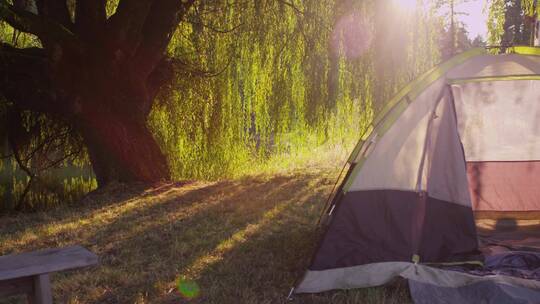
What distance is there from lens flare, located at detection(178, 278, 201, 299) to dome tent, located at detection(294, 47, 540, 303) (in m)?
0.73

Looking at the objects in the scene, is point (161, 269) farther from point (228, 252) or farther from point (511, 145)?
point (511, 145)

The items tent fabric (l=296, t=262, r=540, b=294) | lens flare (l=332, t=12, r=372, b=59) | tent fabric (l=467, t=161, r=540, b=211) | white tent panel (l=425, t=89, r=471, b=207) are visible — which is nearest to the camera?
tent fabric (l=296, t=262, r=540, b=294)

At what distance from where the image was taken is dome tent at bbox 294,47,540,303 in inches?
141

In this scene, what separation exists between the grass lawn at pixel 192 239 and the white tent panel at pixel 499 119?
1.85 m

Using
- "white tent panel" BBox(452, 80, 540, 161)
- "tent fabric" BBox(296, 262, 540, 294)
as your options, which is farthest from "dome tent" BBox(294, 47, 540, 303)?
"white tent panel" BBox(452, 80, 540, 161)

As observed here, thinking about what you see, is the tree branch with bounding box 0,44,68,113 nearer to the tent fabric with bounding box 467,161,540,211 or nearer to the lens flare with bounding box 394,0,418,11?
the lens flare with bounding box 394,0,418,11

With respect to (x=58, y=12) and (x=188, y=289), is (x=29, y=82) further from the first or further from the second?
(x=188, y=289)

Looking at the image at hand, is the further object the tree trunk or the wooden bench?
the tree trunk

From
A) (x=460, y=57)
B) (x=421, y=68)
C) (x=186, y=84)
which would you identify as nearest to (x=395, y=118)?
(x=460, y=57)

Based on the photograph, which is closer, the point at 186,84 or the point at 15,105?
the point at 15,105

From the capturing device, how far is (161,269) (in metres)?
4.18

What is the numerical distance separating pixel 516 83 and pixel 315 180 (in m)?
3.28

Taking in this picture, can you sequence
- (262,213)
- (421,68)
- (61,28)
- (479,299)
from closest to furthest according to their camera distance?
(479,299) < (262,213) < (61,28) < (421,68)

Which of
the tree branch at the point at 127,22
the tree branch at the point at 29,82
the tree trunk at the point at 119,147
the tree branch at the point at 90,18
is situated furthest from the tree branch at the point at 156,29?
the tree branch at the point at 29,82
